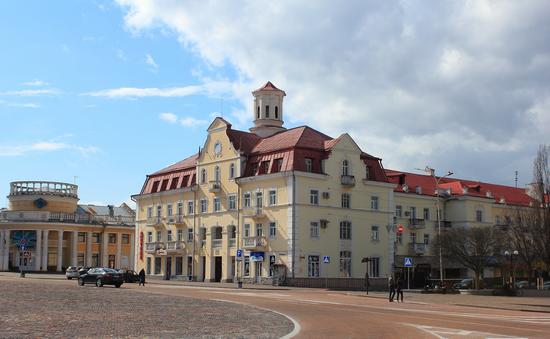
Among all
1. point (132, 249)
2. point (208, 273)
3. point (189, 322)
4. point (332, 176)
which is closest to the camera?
point (189, 322)

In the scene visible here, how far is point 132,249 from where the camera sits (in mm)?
109125

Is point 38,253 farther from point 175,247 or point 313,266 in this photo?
point 313,266

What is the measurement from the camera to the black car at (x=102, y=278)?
162 ft

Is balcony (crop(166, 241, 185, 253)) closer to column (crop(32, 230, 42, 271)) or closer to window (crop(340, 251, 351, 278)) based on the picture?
window (crop(340, 251, 351, 278))

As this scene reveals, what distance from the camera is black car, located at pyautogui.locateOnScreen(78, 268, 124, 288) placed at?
1943 inches

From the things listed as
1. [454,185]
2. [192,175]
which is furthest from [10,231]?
[454,185]

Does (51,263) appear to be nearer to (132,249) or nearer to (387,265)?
(132,249)

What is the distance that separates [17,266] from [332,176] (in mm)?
54519

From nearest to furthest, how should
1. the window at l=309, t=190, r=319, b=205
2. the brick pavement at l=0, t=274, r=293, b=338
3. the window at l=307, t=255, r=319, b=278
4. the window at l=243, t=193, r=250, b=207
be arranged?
the brick pavement at l=0, t=274, r=293, b=338 → the window at l=307, t=255, r=319, b=278 → the window at l=309, t=190, r=319, b=205 → the window at l=243, t=193, r=250, b=207

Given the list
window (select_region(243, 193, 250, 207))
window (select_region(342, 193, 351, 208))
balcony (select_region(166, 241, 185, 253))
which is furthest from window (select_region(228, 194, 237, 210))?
window (select_region(342, 193, 351, 208))

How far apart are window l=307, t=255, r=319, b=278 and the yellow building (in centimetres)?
4932

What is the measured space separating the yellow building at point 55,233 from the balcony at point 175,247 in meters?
30.5

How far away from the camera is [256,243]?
65.3m

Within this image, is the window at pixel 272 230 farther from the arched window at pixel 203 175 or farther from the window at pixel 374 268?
the arched window at pixel 203 175
